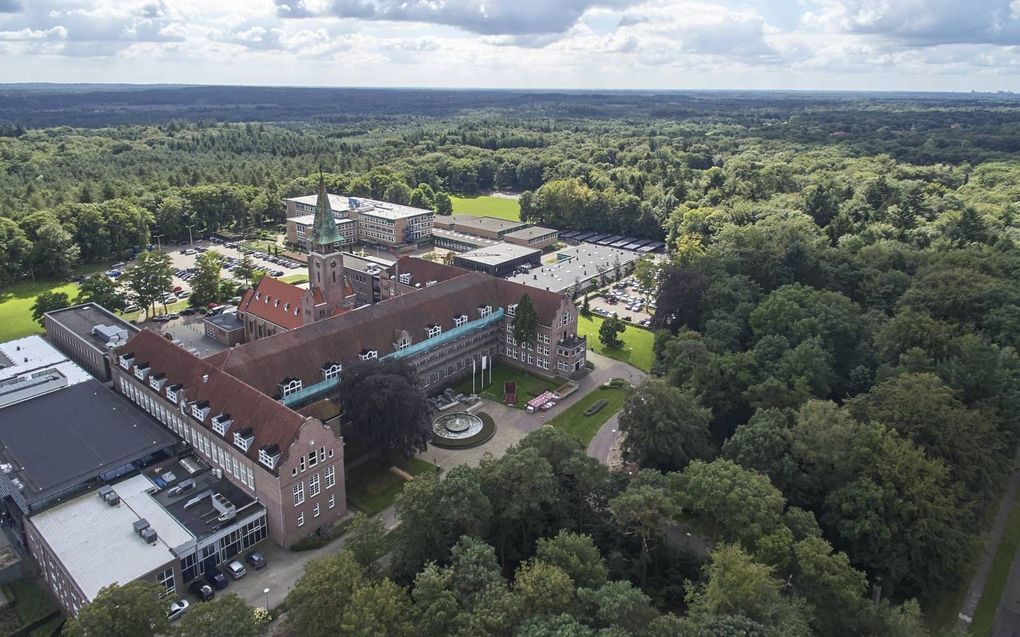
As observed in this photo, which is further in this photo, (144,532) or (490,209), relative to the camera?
(490,209)

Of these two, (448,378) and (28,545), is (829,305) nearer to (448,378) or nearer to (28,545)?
(448,378)

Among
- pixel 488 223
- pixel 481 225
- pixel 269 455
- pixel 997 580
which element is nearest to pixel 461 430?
pixel 269 455

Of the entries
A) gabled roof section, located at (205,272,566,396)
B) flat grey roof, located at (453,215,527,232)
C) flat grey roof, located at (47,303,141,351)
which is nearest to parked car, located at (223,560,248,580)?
gabled roof section, located at (205,272,566,396)

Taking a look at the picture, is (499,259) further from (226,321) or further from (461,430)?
(461,430)

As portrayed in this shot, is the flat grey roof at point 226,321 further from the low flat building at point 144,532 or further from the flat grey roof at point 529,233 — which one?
the flat grey roof at point 529,233

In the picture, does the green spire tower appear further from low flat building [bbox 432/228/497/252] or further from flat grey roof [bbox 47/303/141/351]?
low flat building [bbox 432/228/497/252]

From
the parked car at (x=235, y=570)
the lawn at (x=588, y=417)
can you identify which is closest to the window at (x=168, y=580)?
the parked car at (x=235, y=570)
